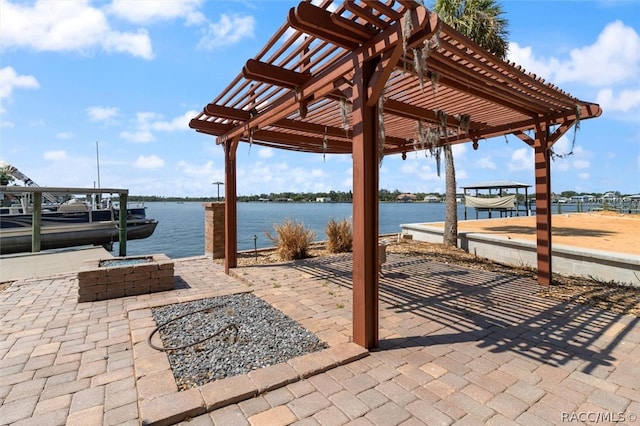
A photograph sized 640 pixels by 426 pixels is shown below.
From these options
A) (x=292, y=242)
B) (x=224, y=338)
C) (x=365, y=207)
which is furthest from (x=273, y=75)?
(x=292, y=242)

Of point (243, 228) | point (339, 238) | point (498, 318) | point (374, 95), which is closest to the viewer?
point (374, 95)

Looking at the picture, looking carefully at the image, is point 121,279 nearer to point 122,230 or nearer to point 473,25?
point 122,230

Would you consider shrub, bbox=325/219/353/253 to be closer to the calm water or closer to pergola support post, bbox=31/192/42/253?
the calm water

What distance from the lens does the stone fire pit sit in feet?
12.1

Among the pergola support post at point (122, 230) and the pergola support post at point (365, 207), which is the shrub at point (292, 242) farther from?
the pergola support post at point (365, 207)

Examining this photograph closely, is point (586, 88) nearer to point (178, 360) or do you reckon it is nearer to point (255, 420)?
point (255, 420)

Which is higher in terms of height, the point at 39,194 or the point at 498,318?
the point at 39,194

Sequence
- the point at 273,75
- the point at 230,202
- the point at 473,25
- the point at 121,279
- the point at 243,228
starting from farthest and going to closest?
the point at 243,228
the point at 473,25
the point at 230,202
the point at 121,279
the point at 273,75

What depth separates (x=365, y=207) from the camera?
2381 millimetres

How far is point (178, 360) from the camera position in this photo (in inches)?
86.7

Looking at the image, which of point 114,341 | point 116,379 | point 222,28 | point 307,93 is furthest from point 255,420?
point 222,28

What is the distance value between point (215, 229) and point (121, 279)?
2.52 meters

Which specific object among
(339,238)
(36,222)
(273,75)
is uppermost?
(273,75)

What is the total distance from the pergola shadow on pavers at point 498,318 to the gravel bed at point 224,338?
843mm
